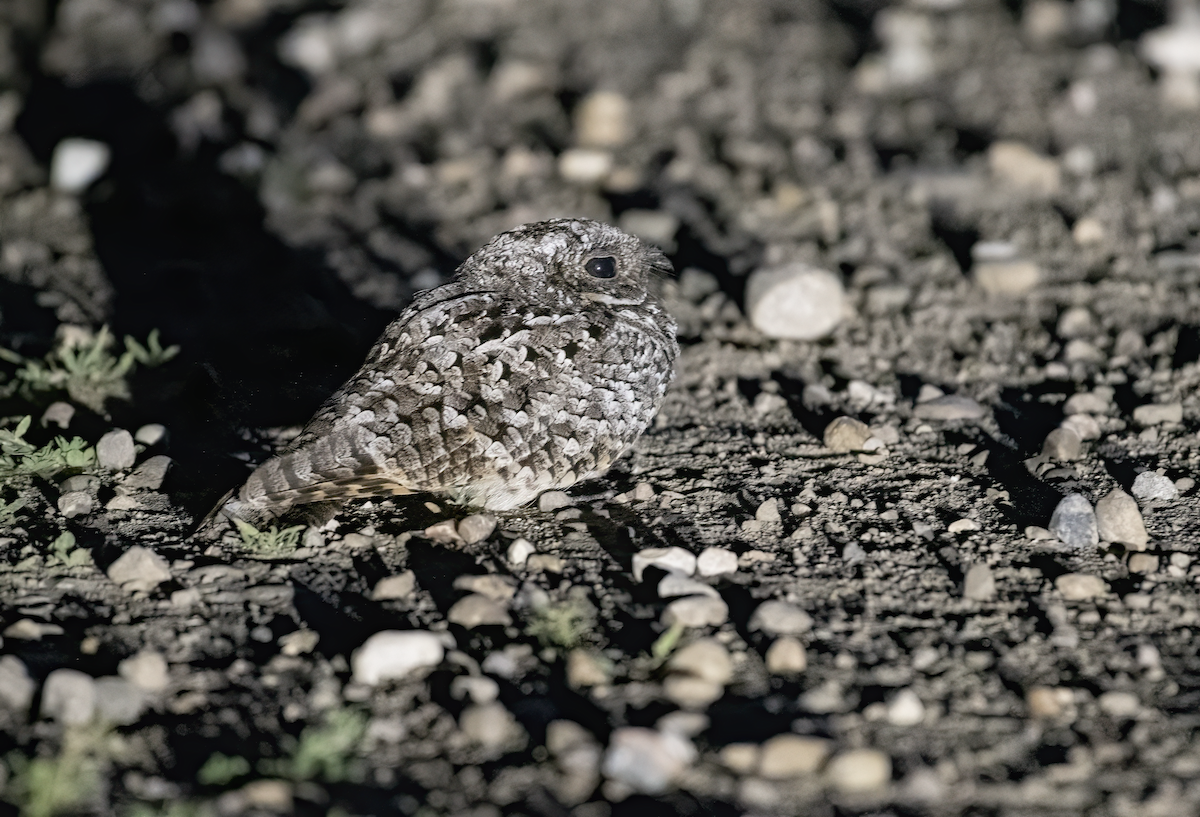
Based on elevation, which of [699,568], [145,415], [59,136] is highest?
[59,136]

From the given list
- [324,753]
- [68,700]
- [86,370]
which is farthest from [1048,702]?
[86,370]

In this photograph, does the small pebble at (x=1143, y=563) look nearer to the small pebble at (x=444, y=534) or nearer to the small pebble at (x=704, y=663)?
the small pebble at (x=704, y=663)

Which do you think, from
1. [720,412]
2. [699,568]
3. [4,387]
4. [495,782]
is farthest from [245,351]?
[495,782]

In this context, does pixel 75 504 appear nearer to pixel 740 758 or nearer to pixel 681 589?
pixel 681 589

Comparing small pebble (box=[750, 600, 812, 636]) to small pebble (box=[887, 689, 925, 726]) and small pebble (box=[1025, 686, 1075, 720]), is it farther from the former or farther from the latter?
small pebble (box=[1025, 686, 1075, 720])

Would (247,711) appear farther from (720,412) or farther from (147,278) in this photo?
(147,278)

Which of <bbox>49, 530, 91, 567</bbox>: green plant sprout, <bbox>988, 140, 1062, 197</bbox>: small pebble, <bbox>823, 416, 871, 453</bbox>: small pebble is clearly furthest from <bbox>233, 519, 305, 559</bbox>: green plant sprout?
<bbox>988, 140, 1062, 197</bbox>: small pebble

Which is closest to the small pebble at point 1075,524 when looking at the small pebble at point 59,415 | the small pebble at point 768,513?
the small pebble at point 768,513
